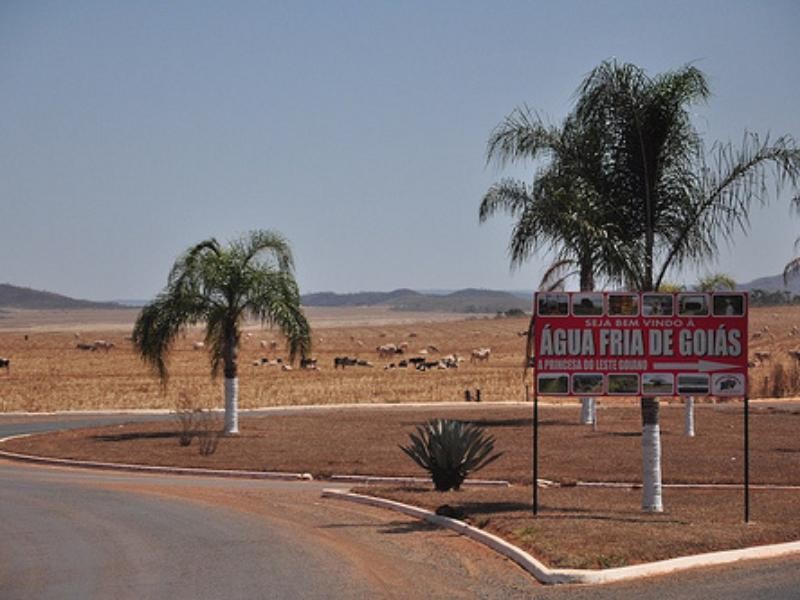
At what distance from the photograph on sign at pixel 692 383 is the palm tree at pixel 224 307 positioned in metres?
16.0

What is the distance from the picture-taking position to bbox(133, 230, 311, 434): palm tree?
106ft

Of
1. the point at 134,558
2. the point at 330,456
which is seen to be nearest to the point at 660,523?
the point at 134,558

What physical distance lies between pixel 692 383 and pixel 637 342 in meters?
0.88

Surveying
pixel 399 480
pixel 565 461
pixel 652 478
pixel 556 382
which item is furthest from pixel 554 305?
pixel 565 461

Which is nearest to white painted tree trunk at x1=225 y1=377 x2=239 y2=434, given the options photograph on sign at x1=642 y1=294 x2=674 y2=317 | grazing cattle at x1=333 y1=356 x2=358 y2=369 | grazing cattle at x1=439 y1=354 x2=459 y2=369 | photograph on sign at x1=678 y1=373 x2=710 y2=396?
photograph on sign at x1=642 y1=294 x2=674 y2=317

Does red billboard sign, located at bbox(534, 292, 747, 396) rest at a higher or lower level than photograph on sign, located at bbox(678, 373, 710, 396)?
higher

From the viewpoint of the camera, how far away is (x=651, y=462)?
18094 mm

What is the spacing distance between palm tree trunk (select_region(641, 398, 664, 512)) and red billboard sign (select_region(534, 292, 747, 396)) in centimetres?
99

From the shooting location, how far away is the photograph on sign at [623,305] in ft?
57.2

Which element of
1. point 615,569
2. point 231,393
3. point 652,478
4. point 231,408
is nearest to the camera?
point 615,569

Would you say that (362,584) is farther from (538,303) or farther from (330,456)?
(330,456)

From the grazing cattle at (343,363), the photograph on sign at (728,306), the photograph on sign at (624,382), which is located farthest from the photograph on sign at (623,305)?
the grazing cattle at (343,363)

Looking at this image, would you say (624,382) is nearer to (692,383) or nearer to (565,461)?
(692,383)

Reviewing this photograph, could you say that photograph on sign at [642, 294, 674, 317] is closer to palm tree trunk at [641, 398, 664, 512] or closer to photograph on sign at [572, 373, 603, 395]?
photograph on sign at [572, 373, 603, 395]
